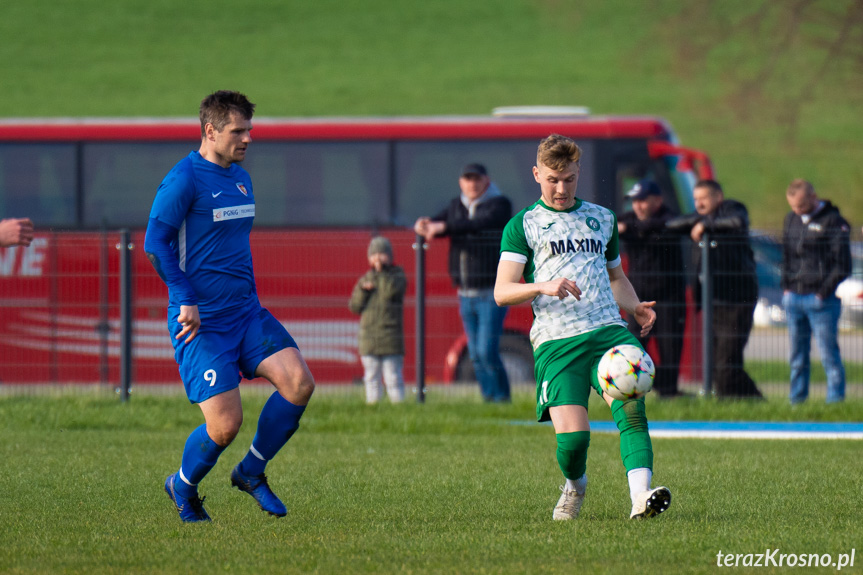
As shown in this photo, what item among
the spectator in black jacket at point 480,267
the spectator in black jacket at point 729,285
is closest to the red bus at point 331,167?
the spectator in black jacket at point 480,267

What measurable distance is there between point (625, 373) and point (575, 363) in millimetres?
298

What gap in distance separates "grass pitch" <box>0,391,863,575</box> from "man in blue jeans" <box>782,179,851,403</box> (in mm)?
2515

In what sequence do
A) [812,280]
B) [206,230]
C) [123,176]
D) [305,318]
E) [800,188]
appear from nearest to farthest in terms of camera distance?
[206,230], [812,280], [800,188], [305,318], [123,176]

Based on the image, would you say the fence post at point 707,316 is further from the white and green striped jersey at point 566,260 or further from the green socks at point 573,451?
the green socks at point 573,451

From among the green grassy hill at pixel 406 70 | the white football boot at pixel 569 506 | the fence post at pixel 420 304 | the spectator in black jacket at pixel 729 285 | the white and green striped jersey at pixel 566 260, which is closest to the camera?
the white and green striped jersey at pixel 566 260

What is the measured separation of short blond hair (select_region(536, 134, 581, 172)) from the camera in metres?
5.70

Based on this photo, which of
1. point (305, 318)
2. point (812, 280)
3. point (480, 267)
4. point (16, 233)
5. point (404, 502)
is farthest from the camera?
point (305, 318)

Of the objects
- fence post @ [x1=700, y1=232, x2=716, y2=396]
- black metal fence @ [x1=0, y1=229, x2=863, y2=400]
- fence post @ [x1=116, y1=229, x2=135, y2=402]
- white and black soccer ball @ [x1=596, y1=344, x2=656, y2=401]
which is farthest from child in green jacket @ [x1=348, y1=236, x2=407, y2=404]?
white and black soccer ball @ [x1=596, y1=344, x2=656, y2=401]

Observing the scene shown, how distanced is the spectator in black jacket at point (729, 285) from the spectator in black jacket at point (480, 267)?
6.03 feet

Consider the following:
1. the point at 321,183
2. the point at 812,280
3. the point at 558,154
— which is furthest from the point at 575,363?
the point at 321,183

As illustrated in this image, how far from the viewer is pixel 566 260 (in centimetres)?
580

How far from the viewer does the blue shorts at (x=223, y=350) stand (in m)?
5.83

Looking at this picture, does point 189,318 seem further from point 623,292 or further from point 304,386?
point 623,292

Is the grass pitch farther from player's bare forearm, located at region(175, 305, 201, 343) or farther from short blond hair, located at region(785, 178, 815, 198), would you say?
short blond hair, located at region(785, 178, 815, 198)
